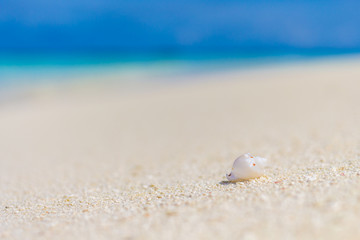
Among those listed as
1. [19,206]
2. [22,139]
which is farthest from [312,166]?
[22,139]

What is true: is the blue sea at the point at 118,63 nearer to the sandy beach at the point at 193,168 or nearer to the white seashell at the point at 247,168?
the sandy beach at the point at 193,168

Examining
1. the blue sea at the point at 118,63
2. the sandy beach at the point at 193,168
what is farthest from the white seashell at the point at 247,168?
the blue sea at the point at 118,63

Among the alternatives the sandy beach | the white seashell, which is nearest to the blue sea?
the sandy beach

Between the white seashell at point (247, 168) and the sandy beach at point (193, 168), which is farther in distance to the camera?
the white seashell at point (247, 168)

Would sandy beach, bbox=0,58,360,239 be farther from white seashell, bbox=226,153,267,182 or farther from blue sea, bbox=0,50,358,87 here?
blue sea, bbox=0,50,358,87

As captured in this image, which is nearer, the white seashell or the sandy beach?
the sandy beach

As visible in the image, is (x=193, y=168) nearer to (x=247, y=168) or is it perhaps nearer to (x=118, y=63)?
(x=247, y=168)
